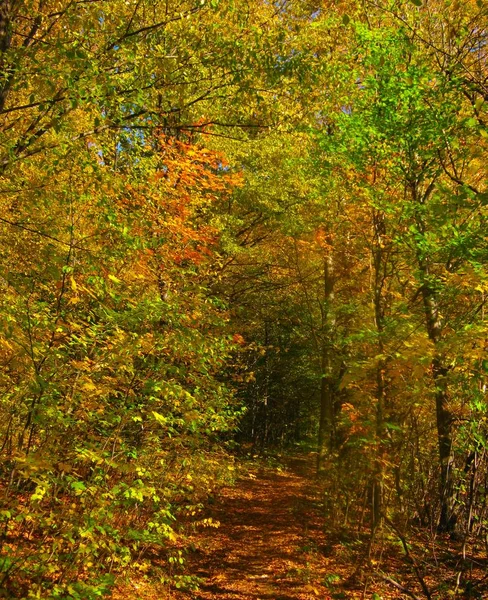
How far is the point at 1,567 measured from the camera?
3320mm

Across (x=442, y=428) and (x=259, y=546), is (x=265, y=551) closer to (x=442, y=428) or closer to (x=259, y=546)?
(x=259, y=546)

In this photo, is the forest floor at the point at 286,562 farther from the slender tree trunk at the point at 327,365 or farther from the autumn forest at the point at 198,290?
the slender tree trunk at the point at 327,365

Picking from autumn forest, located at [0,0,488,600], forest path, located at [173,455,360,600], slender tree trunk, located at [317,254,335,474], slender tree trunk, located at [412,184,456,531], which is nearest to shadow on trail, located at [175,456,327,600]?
forest path, located at [173,455,360,600]

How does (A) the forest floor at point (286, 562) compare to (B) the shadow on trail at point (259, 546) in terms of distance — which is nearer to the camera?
(A) the forest floor at point (286, 562)

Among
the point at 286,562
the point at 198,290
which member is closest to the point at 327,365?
the point at 286,562

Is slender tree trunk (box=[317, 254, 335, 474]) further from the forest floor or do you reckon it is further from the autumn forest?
the forest floor

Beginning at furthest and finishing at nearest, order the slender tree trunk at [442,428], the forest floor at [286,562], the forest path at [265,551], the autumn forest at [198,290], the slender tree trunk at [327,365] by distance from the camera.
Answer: the slender tree trunk at [327,365] → the slender tree trunk at [442,428] → the forest path at [265,551] → the forest floor at [286,562] → the autumn forest at [198,290]

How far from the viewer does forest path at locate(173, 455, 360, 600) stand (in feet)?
20.7

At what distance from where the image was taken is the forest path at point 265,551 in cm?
631

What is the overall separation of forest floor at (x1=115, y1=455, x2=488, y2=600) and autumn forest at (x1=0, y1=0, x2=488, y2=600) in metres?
0.08

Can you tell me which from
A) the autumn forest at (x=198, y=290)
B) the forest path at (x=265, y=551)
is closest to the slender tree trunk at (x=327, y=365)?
the autumn forest at (x=198, y=290)

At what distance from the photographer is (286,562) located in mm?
7379

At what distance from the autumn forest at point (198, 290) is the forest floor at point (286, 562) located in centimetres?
8

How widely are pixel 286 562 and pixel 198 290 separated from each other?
16.2 ft
